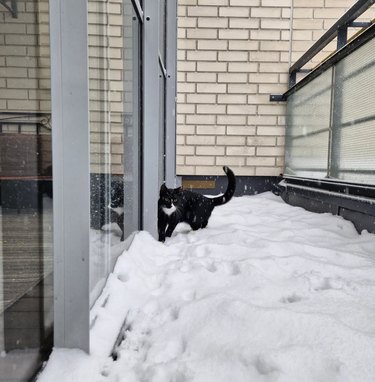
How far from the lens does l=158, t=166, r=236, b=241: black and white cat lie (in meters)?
2.43

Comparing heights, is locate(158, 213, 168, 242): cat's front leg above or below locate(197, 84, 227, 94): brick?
below

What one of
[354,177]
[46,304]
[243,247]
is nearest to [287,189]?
[354,177]

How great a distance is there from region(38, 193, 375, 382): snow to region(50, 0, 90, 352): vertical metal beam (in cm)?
11

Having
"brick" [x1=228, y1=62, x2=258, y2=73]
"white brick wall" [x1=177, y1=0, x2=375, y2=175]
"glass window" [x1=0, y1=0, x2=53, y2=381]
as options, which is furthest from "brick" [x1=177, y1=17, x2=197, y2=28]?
"glass window" [x1=0, y1=0, x2=53, y2=381]

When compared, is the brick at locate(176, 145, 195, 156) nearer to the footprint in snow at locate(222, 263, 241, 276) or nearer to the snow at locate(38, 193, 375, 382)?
the snow at locate(38, 193, 375, 382)

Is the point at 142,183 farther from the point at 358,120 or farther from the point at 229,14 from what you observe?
the point at 229,14

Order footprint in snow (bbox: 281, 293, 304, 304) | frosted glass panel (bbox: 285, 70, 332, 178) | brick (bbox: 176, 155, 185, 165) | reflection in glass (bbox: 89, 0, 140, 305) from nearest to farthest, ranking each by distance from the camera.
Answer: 1. reflection in glass (bbox: 89, 0, 140, 305)
2. footprint in snow (bbox: 281, 293, 304, 304)
3. frosted glass panel (bbox: 285, 70, 332, 178)
4. brick (bbox: 176, 155, 185, 165)

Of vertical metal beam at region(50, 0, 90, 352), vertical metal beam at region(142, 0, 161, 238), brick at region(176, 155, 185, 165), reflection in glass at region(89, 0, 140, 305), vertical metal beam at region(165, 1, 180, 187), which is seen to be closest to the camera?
vertical metal beam at region(50, 0, 90, 352)

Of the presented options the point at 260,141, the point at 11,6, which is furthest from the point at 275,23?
the point at 11,6

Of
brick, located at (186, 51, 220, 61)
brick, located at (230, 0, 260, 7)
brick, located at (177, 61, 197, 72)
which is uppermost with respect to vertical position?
brick, located at (230, 0, 260, 7)

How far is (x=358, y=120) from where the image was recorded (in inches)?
101

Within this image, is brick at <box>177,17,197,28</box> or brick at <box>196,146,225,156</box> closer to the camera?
brick at <box>177,17,197,28</box>

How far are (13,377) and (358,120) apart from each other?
2748mm

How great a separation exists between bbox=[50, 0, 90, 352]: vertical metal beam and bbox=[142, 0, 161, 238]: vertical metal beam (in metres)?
1.36
